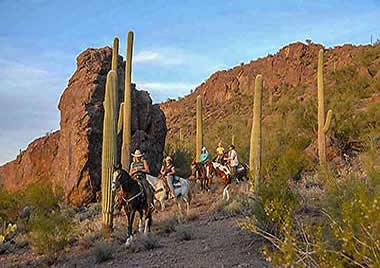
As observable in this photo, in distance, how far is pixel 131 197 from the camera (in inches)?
577

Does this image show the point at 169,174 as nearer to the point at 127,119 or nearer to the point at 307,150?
the point at 127,119

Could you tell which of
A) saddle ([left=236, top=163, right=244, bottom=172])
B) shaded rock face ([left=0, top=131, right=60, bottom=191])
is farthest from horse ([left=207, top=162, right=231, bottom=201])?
shaded rock face ([left=0, top=131, right=60, bottom=191])

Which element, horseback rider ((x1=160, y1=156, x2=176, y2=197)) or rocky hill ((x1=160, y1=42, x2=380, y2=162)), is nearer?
horseback rider ((x1=160, y1=156, x2=176, y2=197))

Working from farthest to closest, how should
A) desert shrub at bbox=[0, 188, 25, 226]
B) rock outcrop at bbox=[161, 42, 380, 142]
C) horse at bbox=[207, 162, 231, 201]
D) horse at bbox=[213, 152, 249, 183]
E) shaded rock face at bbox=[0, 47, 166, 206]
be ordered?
rock outcrop at bbox=[161, 42, 380, 142] → shaded rock face at bbox=[0, 47, 166, 206] → horse at bbox=[213, 152, 249, 183] → desert shrub at bbox=[0, 188, 25, 226] → horse at bbox=[207, 162, 231, 201]

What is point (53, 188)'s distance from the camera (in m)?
26.1

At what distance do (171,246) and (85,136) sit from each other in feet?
40.4

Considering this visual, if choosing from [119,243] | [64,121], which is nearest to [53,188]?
[64,121]

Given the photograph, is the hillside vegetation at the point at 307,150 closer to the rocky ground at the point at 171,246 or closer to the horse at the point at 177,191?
the rocky ground at the point at 171,246

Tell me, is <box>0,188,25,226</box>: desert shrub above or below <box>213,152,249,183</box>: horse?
below

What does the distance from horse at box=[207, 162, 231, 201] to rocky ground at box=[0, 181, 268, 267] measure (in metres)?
1.89

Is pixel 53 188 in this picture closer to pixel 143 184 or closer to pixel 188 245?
pixel 143 184

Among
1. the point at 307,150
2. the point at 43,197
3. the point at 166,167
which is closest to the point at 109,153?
the point at 166,167

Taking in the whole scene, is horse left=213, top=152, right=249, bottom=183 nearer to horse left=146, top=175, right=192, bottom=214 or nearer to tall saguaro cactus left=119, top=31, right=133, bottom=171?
horse left=146, top=175, right=192, bottom=214

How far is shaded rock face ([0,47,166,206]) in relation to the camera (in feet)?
82.7
